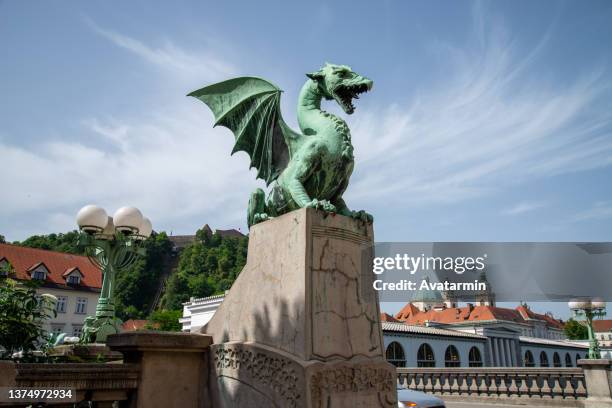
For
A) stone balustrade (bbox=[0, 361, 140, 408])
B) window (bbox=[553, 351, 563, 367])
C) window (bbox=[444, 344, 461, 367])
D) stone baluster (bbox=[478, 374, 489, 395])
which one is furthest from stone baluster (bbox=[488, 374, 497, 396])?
window (bbox=[553, 351, 563, 367])

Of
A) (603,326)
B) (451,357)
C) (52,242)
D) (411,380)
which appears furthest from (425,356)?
(603,326)

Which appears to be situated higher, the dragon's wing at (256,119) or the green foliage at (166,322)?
the green foliage at (166,322)

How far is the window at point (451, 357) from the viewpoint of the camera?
114ft

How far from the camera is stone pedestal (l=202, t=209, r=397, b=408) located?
3.38m

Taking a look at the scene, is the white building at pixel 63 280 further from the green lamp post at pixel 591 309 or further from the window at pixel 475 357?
the green lamp post at pixel 591 309

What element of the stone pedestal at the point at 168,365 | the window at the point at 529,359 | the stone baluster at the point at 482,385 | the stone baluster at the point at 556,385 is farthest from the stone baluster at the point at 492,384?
the window at the point at 529,359

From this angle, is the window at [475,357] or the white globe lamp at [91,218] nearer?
the white globe lamp at [91,218]

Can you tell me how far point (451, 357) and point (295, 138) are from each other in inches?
1370

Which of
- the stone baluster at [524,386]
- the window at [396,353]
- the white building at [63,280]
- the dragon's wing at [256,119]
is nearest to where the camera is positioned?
the dragon's wing at [256,119]

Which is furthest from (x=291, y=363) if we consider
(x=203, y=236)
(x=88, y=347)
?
(x=203, y=236)

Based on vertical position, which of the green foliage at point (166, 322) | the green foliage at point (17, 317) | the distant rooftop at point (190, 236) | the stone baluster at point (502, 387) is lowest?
the stone baluster at point (502, 387)

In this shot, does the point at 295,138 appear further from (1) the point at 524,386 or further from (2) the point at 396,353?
(2) the point at 396,353

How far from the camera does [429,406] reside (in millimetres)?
7023

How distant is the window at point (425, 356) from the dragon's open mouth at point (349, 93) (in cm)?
2955
